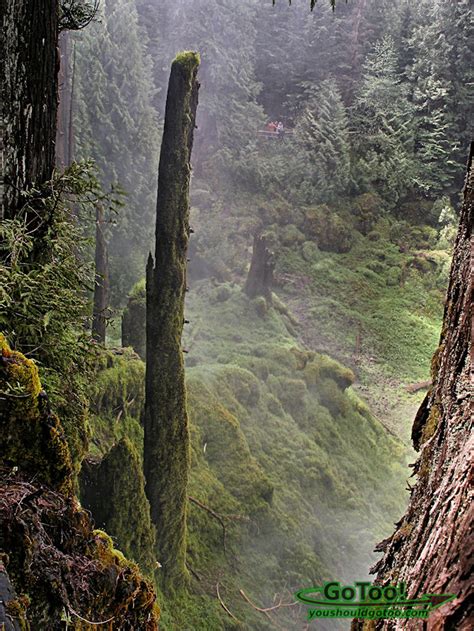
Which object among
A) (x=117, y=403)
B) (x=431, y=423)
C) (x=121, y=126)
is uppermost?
(x=121, y=126)

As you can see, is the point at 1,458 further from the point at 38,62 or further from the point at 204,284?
the point at 204,284

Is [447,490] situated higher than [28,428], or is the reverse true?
[447,490]

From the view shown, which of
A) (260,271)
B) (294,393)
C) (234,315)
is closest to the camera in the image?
(294,393)

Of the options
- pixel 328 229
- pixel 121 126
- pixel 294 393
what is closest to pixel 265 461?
pixel 294 393

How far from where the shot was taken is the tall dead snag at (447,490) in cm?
59

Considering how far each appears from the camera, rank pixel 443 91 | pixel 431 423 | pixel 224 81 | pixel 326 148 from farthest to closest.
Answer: pixel 224 81 < pixel 326 148 < pixel 443 91 < pixel 431 423

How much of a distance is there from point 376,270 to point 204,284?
3.99 meters

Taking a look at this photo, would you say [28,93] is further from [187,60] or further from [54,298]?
[187,60]

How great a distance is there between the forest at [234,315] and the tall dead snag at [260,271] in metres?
0.04

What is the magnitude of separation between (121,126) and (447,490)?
35.5ft

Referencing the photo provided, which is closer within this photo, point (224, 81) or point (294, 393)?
point (294, 393)

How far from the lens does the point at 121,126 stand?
10516mm

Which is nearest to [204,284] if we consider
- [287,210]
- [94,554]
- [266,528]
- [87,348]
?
[287,210]

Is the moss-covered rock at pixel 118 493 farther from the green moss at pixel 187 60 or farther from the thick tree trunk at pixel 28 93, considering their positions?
the green moss at pixel 187 60
